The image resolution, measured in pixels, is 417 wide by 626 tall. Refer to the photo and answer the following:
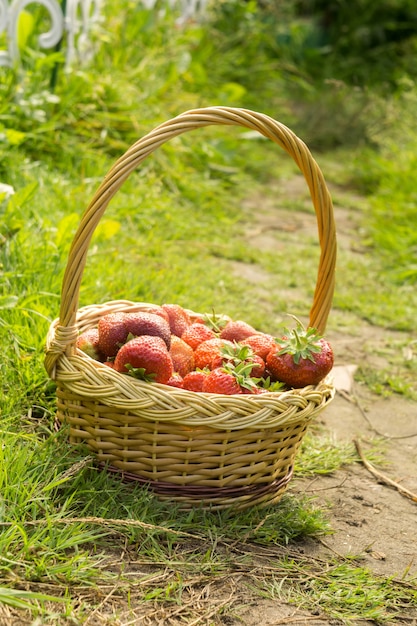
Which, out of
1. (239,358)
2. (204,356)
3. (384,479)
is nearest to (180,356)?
(204,356)

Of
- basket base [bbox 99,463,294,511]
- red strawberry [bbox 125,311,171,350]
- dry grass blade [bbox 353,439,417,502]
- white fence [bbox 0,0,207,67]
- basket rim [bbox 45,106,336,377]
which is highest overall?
white fence [bbox 0,0,207,67]

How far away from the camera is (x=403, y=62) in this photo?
800 cm

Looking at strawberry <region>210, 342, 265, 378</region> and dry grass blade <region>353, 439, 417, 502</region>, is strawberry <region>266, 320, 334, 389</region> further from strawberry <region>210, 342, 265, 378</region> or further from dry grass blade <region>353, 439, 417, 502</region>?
dry grass blade <region>353, 439, 417, 502</region>

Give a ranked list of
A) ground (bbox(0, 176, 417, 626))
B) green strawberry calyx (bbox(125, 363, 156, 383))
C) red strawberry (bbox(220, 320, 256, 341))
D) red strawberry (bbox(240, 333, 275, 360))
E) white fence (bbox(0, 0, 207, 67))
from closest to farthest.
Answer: ground (bbox(0, 176, 417, 626)) < green strawberry calyx (bbox(125, 363, 156, 383)) < red strawberry (bbox(240, 333, 275, 360)) < red strawberry (bbox(220, 320, 256, 341)) < white fence (bbox(0, 0, 207, 67))

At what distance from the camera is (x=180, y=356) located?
7.22ft

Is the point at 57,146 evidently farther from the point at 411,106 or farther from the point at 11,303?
the point at 411,106

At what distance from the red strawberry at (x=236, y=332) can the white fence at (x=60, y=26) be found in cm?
237

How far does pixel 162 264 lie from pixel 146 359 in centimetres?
171

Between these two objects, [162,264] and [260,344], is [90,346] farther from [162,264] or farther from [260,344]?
[162,264]

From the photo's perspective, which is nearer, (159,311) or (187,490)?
(187,490)

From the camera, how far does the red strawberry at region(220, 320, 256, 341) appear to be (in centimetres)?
235

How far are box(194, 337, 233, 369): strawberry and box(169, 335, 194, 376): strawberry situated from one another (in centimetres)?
2

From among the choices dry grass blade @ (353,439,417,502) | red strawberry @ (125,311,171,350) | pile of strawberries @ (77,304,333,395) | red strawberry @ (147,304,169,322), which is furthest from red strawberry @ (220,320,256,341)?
dry grass blade @ (353,439,417,502)

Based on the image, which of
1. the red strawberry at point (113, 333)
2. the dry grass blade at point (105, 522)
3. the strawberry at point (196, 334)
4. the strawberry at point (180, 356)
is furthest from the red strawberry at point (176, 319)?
the dry grass blade at point (105, 522)
